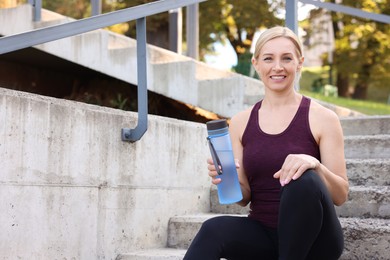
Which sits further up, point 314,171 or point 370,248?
point 314,171

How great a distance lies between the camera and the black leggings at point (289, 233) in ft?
7.27

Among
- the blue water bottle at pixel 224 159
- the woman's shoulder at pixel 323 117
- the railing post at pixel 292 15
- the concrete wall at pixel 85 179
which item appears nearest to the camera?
the blue water bottle at pixel 224 159

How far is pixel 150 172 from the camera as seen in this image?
3570 mm

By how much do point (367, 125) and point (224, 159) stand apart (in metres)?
2.62

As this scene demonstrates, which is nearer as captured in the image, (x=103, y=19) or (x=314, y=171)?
(x=314, y=171)

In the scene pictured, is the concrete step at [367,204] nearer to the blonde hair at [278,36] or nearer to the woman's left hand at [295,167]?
the blonde hair at [278,36]

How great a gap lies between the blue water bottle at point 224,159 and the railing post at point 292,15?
1976 millimetres

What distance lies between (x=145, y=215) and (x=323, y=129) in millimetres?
1296

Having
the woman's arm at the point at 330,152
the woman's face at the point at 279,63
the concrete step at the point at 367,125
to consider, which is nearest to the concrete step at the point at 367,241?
the woman's arm at the point at 330,152

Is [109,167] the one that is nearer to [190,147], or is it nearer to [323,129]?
[190,147]

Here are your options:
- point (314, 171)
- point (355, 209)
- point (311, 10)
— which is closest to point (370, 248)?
point (355, 209)

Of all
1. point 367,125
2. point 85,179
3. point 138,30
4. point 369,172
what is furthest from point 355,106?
point 85,179

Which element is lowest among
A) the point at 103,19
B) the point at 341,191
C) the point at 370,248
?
the point at 370,248

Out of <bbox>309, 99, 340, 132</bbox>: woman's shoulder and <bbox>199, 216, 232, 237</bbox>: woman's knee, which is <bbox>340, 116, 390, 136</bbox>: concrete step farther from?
<bbox>199, 216, 232, 237</bbox>: woman's knee
